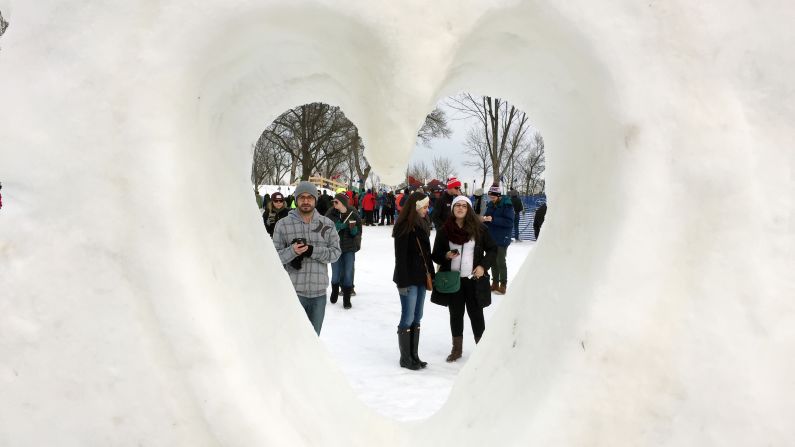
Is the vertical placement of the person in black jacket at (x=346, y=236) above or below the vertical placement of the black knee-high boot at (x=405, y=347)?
above

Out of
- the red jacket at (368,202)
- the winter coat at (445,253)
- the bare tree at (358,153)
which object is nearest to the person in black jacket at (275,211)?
the winter coat at (445,253)

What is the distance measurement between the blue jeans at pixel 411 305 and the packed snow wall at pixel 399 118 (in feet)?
11.0

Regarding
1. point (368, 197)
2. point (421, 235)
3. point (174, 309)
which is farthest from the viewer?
point (368, 197)

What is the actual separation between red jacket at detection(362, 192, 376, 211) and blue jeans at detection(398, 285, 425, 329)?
13.9 m

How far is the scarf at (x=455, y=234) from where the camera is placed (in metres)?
5.06

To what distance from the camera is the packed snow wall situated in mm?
1592

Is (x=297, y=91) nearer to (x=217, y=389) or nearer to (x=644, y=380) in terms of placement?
(x=217, y=389)

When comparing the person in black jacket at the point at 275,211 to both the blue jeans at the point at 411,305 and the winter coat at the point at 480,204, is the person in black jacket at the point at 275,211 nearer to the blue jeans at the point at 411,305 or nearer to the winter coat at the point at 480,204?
the blue jeans at the point at 411,305

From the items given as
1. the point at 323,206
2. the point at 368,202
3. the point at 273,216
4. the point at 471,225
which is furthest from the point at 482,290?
the point at 368,202

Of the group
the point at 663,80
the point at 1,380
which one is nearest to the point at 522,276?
the point at 663,80

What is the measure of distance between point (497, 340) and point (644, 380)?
100 centimetres

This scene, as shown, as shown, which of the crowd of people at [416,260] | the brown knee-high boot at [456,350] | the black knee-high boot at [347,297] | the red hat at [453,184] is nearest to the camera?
the crowd of people at [416,260]

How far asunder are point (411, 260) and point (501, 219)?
318 cm

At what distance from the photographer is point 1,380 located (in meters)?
1.61
